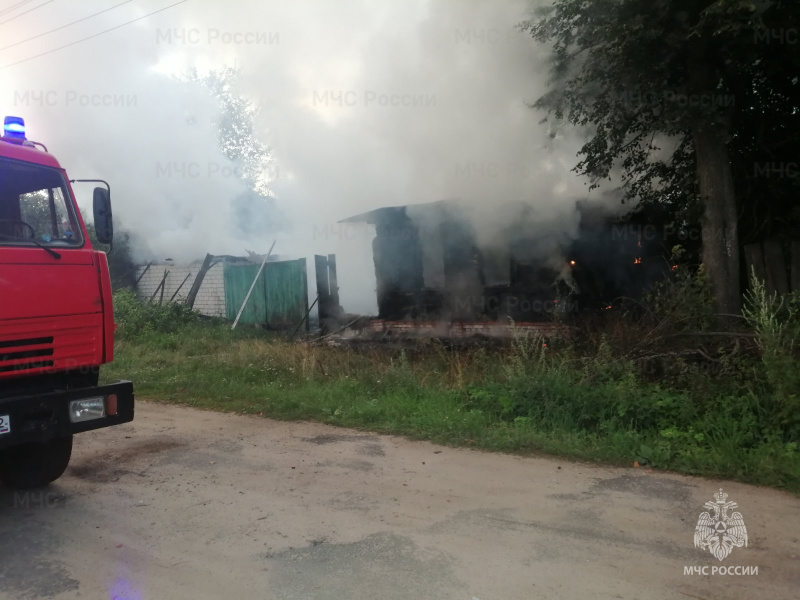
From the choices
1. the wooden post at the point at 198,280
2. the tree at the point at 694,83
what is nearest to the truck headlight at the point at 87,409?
the tree at the point at 694,83

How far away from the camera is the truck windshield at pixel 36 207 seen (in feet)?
12.0

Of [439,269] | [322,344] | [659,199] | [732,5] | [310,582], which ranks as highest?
[732,5]

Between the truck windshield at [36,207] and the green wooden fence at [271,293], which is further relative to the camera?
the green wooden fence at [271,293]

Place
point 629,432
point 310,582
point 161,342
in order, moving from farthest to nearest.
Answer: point 161,342 < point 629,432 < point 310,582

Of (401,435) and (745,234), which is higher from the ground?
(745,234)

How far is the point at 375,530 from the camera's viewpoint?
11.2 feet

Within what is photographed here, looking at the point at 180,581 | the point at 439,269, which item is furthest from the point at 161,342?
the point at 180,581

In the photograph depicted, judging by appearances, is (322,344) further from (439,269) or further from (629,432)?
(629,432)

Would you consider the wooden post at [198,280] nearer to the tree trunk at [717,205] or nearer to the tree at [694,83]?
the tree at [694,83]

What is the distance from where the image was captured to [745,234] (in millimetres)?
7473

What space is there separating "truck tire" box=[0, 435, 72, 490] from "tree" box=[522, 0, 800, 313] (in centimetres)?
649

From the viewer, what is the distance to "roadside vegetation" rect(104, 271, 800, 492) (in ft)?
14.7

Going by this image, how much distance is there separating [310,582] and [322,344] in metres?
6.66

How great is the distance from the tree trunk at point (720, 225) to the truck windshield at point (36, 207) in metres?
6.26
